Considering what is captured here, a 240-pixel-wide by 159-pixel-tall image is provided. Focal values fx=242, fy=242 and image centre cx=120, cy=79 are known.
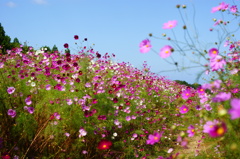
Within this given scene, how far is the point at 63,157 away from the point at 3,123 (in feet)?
2.46

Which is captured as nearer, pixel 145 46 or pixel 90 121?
pixel 145 46

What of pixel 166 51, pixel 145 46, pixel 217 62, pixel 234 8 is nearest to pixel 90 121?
pixel 145 46

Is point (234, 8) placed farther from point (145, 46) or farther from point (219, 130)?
point (219, 130)

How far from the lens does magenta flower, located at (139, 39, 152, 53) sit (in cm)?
162

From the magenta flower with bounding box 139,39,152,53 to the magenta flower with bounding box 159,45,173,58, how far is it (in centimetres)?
12

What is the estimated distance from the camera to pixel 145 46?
5.39 feet

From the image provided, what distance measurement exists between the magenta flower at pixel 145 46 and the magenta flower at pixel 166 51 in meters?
0.12

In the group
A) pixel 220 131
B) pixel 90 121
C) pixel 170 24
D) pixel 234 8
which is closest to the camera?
pixel 220 131

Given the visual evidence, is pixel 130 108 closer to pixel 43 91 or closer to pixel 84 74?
pixel 84 74

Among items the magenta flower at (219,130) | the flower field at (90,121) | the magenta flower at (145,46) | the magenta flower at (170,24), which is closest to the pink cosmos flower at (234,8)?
the flower field at (90,121)

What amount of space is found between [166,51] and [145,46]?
0.19m

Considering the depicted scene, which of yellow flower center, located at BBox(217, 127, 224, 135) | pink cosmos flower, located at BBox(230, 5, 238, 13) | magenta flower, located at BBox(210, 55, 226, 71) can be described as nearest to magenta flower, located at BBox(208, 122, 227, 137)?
yellow flower center, located at BBox(217, 127, 224, 135)

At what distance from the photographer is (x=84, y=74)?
389cm

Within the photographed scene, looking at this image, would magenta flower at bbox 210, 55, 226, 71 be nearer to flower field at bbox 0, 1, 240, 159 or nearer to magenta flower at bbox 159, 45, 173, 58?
flower field at bbox 0, 1, 240, 159
